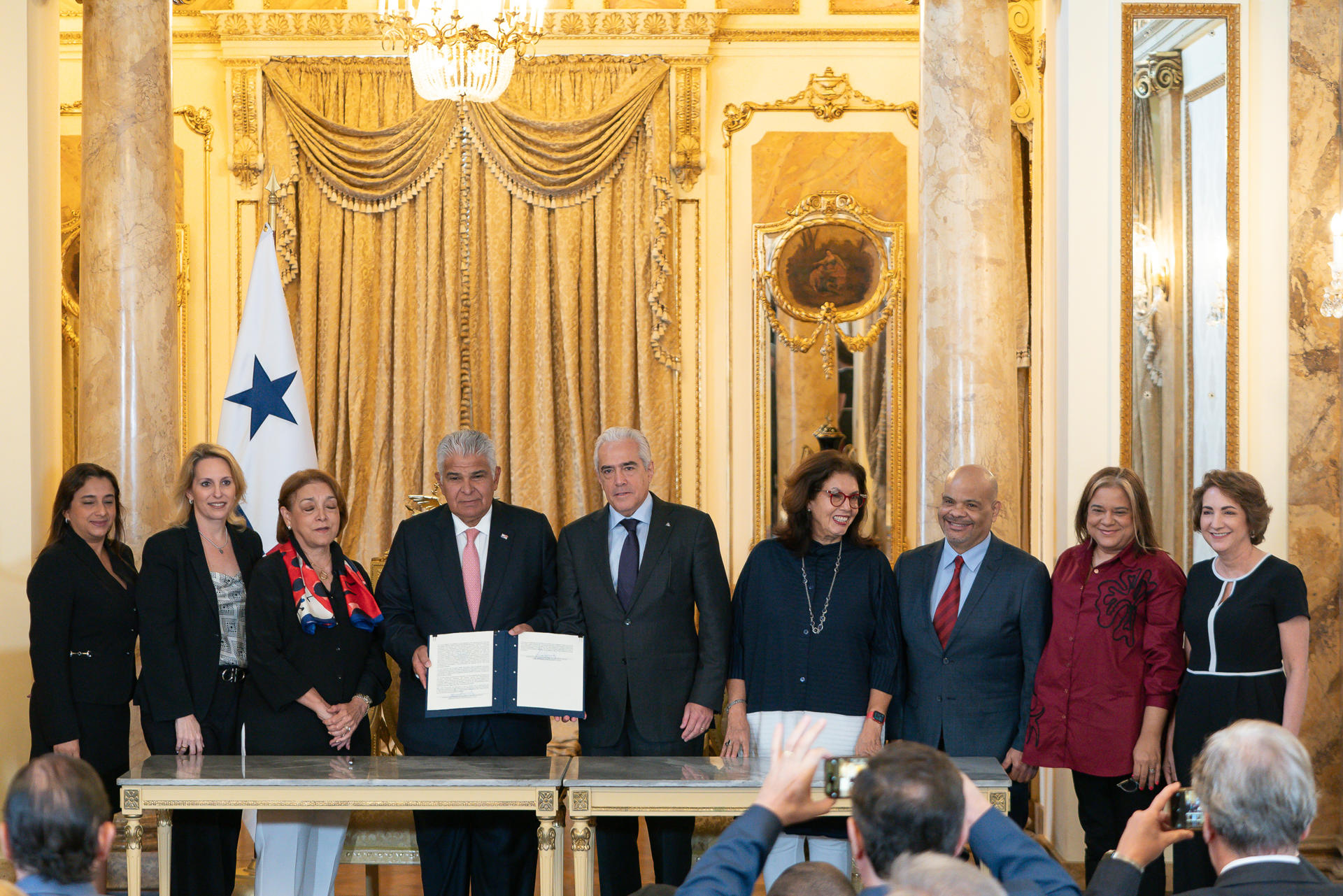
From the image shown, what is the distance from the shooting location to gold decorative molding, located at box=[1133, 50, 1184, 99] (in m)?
5.34

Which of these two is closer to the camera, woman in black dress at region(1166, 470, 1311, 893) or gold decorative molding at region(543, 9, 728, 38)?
woman in black dress at region(1166, 470, 1311, 893)

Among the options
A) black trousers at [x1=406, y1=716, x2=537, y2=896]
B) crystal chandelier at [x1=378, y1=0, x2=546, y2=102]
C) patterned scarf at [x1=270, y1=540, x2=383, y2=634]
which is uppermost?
crystal chandelier at [x1=378, y1=0, x2=546, y2=102]

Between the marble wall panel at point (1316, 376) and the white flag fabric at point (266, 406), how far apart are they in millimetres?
3992

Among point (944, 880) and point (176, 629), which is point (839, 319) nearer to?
point (176, 629)

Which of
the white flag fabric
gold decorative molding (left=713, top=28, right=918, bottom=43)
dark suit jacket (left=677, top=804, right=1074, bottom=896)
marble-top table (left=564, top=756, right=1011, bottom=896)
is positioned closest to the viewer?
dark suit jacket (left=677, top=804, right=1074, bottom=896)

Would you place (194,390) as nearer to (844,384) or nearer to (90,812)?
(844,384)

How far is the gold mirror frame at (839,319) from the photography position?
324 inches

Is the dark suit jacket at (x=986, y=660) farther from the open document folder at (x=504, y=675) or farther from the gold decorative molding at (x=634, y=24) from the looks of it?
the gold decorative molding at (x=634, y=24)

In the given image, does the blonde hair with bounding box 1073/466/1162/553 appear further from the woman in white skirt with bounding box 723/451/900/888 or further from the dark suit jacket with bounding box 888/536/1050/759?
the woman in white skirt with bounding box 723/451/900/888

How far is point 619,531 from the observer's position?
14.5ft

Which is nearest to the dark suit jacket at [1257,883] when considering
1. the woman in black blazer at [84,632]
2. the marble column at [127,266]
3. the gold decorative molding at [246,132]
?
the woman in black blazer at [84,632]

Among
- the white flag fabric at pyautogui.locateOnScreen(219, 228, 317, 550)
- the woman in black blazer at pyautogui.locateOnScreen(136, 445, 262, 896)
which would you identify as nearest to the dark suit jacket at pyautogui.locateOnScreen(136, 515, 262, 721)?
the woman in black blazer at pyautogui.locateOnScreen(136, 445, 262, 896)

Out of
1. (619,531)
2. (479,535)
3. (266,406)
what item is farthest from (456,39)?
(619,531)

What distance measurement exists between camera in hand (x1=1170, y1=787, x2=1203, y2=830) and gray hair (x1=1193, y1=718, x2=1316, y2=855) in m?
0.08
